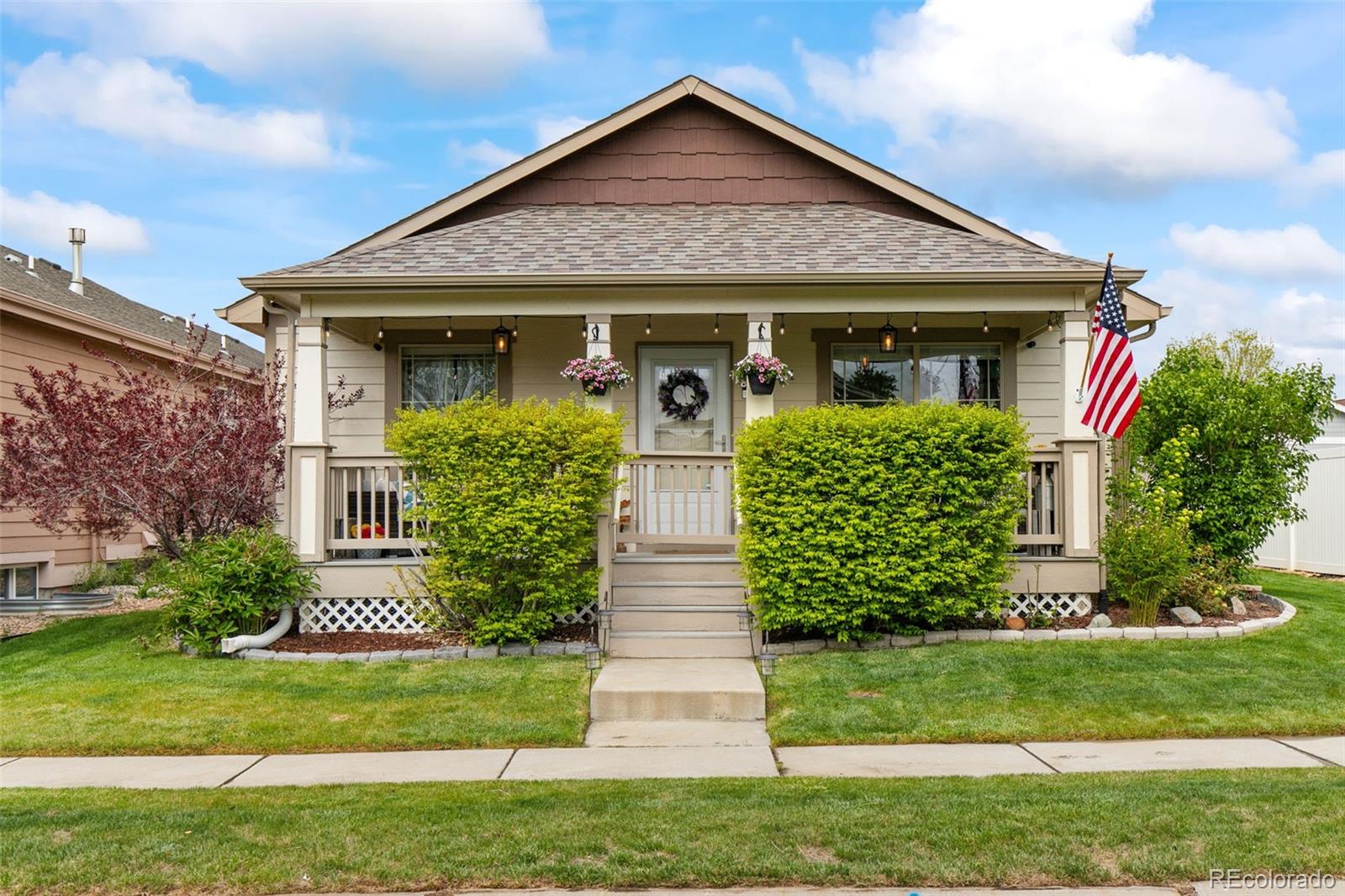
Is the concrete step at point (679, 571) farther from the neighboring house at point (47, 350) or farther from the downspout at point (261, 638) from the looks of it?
the neighboring house at point (47, 350)

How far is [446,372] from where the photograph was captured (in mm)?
10836

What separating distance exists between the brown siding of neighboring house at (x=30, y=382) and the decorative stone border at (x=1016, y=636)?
8754mm

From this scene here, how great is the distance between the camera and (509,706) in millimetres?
6422

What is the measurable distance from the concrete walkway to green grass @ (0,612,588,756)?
163 mm

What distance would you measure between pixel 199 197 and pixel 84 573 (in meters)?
9.01

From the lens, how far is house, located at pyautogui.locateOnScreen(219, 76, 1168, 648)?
855 cm

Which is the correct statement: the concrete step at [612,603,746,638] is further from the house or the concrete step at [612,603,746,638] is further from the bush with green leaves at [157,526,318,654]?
the bush with green leaves at [157,526,318,654]

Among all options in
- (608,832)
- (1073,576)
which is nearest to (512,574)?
(608,832)

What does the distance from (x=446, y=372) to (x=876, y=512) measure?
225 inches

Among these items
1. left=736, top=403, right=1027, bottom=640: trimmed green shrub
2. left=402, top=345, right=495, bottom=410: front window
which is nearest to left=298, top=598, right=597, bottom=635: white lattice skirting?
left=402, top=345, right=495, bottom=410: front window

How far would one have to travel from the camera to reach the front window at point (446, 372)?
10.8 meters

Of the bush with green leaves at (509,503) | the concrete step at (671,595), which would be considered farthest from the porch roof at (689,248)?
the concrete step at (671,595)

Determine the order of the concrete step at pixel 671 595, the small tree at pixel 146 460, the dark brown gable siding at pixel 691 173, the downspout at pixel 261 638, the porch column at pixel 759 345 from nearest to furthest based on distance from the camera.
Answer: the downspout at pixel 261 638
the concrete step at pixel 671 595
the small tree at pixel 146 460
the porch column at pixel 759 345
the dark brown gable siding at pixel 691 173

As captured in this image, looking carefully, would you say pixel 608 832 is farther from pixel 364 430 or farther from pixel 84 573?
pixel 84 573
